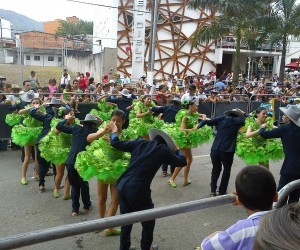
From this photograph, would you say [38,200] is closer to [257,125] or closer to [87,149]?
[87,149]

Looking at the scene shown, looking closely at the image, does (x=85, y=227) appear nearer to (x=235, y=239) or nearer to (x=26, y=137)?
(x=235, y=239)

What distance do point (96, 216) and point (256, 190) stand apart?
13.5ft

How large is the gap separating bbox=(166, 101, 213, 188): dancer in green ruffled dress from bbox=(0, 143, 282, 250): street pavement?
0.39m

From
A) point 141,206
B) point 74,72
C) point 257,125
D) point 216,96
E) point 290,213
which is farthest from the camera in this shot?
point 74,72

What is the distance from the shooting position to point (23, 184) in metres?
7.46

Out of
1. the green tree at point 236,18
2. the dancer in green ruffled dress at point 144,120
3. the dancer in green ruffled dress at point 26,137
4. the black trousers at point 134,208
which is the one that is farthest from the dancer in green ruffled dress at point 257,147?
the green tree at point 236,18

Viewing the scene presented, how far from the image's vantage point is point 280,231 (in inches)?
43.9

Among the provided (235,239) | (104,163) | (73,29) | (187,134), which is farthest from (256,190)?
(73,29)

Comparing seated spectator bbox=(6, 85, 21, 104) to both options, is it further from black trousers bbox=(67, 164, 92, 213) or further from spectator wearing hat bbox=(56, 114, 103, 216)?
black trousers bbox=(67, 164, 92, 213)

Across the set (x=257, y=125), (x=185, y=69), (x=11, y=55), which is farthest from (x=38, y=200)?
(x=11, y=55)

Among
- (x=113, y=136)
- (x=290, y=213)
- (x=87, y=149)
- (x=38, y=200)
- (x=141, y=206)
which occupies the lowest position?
(x=38, y=200)

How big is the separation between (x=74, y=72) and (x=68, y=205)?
100 feet

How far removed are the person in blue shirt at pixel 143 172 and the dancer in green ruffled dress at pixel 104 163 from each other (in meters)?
0.65

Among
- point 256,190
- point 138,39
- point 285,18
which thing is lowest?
point 256,190
